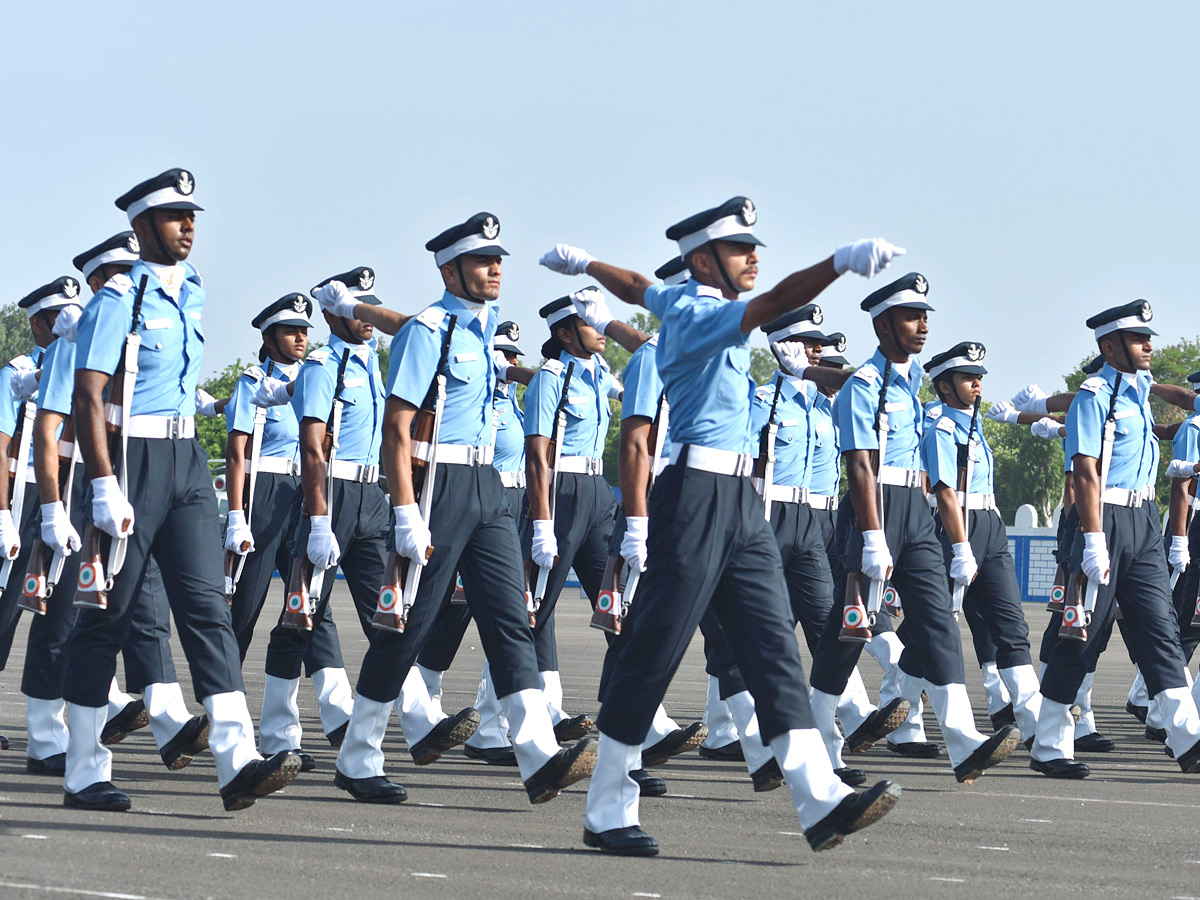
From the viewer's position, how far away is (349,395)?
9.09 metres

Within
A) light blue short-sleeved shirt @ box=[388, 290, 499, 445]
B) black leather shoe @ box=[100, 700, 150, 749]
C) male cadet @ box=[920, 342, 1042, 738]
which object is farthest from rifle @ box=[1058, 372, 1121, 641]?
black leather shoe @ box=[100, 700, 150, 749]

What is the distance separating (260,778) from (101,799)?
0.91m

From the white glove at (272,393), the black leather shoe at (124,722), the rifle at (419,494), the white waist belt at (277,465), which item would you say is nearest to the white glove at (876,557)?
the rifle at (419,494)

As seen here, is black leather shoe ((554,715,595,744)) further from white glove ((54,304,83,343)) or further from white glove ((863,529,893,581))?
white glove ((54,304,83,343))

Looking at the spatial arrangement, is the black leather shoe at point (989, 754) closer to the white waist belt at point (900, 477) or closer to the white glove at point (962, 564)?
the white waist belt at point (900, 477)

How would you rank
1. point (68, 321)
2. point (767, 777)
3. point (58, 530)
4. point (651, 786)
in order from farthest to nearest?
point (651, 786), point (68, 321), point (767, 777), point (58, 530)

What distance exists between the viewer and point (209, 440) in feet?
232

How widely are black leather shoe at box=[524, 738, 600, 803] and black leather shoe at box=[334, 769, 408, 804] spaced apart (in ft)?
2.43

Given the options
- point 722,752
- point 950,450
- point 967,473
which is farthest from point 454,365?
point 967,473

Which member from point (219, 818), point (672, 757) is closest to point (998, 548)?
point (672, 757)

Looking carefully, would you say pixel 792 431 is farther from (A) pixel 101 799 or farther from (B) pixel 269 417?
(A) pixel 101 799

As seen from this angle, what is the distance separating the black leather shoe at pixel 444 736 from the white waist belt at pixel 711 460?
2.55m

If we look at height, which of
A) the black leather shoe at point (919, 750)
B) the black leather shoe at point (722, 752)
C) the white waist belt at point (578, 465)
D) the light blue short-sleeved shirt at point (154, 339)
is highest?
the light blue short-sleeved shirt at point (154, 339)

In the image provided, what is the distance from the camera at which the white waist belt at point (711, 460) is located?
6.45 metres
